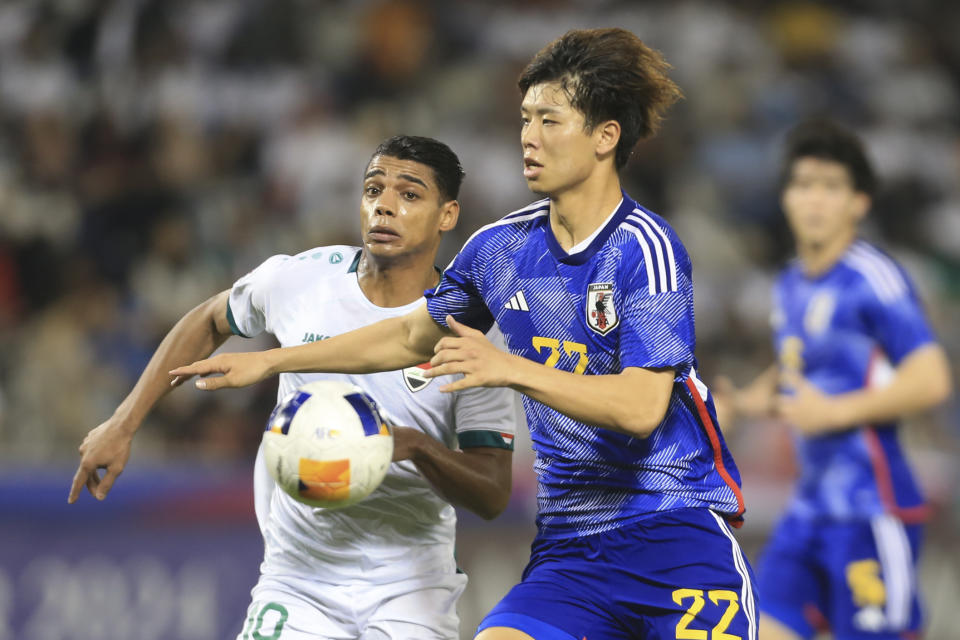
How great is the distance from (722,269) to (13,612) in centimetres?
616

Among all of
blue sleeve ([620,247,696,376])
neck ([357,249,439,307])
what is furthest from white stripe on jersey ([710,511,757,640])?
neck ([357,249,439,307])

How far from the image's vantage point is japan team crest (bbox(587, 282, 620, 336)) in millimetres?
3402

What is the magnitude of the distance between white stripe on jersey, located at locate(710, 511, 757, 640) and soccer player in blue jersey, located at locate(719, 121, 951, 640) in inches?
72.5

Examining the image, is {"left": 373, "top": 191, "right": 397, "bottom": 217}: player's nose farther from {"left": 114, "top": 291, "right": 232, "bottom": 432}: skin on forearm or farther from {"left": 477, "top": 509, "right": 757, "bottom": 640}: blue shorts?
{"left": 477, "top": 509, "right": 757, "bottom": 640}: blue shorts

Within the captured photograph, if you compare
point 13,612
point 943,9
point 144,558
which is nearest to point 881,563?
point 144,558

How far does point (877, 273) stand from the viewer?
552 centimetres

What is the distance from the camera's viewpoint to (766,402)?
5.49 meters

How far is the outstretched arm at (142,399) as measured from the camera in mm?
3934

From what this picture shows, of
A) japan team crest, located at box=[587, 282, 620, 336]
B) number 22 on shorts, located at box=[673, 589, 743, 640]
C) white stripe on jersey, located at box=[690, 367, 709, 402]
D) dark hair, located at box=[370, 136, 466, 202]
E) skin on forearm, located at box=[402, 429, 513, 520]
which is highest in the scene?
dark hair, located at box=[370, 136, 466, 202]

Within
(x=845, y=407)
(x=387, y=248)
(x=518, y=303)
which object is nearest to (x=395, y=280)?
(x=387, y=248)

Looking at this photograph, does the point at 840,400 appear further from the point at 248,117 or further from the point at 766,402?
the point at 248,117

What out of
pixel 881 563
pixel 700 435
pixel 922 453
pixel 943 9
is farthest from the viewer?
pixel 943 9

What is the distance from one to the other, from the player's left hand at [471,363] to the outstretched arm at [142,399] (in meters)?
1.38

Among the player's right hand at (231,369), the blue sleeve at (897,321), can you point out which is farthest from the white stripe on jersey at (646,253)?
the blue sleeve at (897,321)
